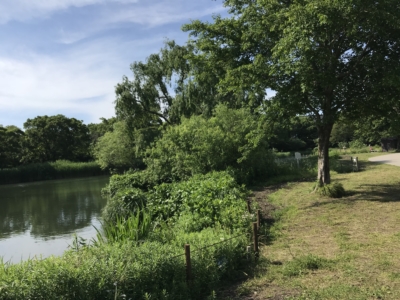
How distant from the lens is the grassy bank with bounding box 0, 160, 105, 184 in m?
44.2

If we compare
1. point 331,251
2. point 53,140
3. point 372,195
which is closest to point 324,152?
point 372,195

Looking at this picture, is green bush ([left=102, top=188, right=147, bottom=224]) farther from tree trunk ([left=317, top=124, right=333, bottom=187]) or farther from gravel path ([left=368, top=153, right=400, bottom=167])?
gravel path ([left=368, top=153, right=400, bottom=167])

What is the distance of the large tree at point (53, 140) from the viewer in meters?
51.5

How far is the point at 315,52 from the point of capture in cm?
962

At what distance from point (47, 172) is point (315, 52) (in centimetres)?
4309

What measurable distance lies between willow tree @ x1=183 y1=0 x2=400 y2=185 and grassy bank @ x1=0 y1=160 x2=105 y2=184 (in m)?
38.2

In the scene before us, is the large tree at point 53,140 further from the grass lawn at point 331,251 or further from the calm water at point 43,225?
the grass lawn at point 331,251

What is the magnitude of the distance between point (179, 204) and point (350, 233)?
4568 millimetres

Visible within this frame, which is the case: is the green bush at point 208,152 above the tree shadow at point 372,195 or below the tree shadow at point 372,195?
above

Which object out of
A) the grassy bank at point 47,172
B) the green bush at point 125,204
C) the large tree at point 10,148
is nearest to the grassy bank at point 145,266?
the green bush at point 125,204

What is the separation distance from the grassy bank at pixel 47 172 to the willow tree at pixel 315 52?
38200mm

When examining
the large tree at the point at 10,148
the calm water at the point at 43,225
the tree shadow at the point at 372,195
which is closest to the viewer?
the tree shadow at the point at 372,195

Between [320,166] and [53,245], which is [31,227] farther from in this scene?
[320,166]

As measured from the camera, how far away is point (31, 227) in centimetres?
1527
